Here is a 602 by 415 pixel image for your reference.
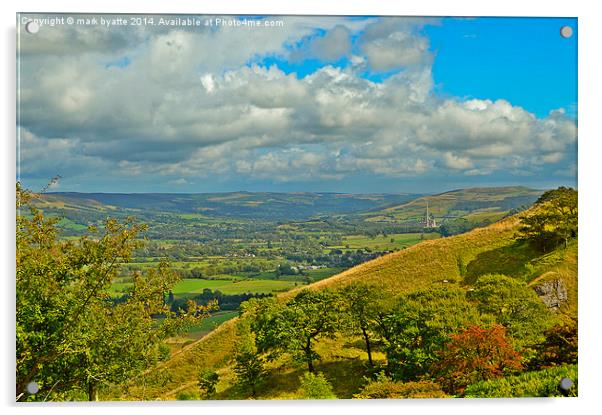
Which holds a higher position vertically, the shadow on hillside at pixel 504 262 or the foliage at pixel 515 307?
the shadow on hillside at pixel 504 262

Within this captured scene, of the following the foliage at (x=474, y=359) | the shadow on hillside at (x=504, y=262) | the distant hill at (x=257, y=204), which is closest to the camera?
the foliage at (x=474, y=359)

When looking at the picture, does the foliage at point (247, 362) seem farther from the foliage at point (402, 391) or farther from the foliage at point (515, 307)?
the foliage at point (515, 307)

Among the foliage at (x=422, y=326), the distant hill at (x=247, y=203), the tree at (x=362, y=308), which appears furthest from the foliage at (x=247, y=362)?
the foliage at (x=422, y=326)

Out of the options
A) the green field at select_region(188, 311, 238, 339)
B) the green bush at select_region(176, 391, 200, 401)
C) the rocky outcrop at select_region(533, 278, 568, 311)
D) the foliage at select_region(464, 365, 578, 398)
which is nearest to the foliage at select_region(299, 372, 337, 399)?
the green bush at select_region(176, 391, 200, 401)

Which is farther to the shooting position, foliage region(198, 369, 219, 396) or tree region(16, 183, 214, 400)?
foliage region(198, 369, 219, 396)

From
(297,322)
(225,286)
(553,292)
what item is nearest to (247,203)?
(225,286)

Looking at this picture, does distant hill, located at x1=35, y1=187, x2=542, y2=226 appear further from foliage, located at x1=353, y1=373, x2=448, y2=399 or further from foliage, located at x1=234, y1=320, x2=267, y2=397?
foliage, located at x1=353, y1=373, x2=448, y2=399

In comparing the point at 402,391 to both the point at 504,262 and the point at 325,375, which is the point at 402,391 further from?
the point at 504,262
